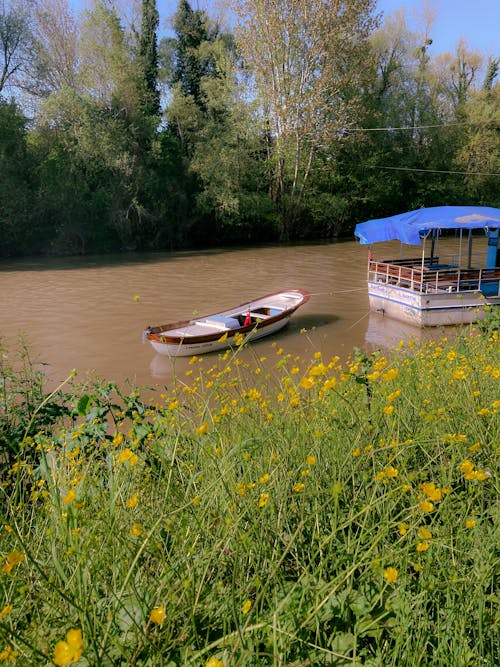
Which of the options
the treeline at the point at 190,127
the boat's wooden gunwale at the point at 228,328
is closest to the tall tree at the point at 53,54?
the treeline at the point at 190,127

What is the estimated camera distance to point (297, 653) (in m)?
1.79

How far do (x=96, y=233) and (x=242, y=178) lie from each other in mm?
9191

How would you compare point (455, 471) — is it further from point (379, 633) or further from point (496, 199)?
point (496, 199)

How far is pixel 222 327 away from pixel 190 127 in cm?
2367

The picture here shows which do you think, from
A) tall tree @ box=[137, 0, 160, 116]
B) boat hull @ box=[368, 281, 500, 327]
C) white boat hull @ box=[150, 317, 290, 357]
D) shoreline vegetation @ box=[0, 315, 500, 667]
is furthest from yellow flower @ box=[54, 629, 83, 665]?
tall tree @ box=[137, 0, 160, 116]

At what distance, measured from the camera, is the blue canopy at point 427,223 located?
14656 millimetres

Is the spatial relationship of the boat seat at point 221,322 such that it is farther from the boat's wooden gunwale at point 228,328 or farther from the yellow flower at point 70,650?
the yellow flower at point 70,650

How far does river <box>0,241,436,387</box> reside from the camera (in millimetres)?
12148

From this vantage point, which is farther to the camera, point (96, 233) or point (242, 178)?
point (242, 178)

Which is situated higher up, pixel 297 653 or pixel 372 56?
pixel 372 56

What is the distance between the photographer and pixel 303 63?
31.3 meters

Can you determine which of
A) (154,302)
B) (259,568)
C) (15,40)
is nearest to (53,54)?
(15,40)

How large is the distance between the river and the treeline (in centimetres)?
306

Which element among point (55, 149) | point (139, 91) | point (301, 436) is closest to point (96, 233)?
point (55, 149)
